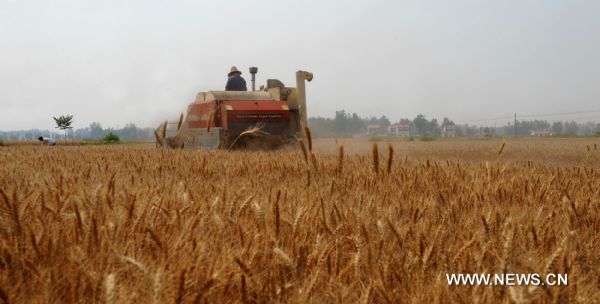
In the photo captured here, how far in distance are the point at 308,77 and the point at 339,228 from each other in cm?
894

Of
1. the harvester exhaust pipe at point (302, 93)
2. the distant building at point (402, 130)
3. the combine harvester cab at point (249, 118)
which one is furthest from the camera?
the distant building at point (402, 130)

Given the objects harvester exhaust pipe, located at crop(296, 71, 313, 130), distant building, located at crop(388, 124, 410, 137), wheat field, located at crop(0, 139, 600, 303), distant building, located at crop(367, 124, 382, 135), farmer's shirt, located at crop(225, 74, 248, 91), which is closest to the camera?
wheat field, located at crop(0, 139, 600, 303)

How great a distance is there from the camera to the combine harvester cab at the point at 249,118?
9.73 meters

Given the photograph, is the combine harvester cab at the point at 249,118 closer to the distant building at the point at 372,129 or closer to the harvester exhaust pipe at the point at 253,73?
the harvester exhaust pipe at the point at 253,73

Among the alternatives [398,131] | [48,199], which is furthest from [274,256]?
[398,131]

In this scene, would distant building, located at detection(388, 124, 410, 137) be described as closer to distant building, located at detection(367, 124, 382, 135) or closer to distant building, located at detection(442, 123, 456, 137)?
distant building, located at detection(367, 124, 382, 135)

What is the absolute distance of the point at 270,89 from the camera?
11133mm

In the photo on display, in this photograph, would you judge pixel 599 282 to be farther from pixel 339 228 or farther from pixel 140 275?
pixel 140 275

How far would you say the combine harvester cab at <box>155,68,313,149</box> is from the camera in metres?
9.73

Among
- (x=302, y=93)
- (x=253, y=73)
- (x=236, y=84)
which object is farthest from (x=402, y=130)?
(x=302, y=93)

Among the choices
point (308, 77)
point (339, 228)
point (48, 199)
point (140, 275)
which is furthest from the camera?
point (308, 77)

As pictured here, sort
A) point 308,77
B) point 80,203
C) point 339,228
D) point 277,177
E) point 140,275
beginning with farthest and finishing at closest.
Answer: point 308,77 → point 277,177 → point 80,203 → point 339,228 → point 140,275

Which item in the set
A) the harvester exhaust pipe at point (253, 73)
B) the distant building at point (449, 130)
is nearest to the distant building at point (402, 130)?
the distant building at point (449, 130)

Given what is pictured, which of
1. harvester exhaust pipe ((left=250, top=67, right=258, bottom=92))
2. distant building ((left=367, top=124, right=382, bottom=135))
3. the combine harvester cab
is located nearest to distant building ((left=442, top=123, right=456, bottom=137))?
distant building ((left=367, top=124, right=382, bottom=135))
